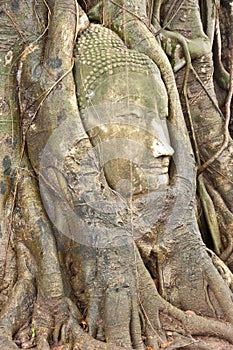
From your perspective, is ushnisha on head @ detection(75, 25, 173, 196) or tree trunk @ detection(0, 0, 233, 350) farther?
ushnisha on head @ detection(75, 25, 173, 196)

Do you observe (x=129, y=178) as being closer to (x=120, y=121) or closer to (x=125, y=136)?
(x=125, y=136)

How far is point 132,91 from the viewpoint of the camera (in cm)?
349

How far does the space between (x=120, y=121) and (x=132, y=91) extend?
223 millimetres

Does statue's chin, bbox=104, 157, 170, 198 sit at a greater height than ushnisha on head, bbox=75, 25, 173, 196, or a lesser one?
lesser

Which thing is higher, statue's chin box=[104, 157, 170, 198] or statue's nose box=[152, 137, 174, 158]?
statue's nose box=[152, 137, 174, 158]

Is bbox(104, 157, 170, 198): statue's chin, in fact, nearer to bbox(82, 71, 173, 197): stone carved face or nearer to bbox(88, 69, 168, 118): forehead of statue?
bbox(82, 71, 173, 197): stone carved face

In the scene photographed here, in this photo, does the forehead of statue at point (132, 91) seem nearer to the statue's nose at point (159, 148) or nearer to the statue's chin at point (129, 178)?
the statue's nose at point (159, 148)

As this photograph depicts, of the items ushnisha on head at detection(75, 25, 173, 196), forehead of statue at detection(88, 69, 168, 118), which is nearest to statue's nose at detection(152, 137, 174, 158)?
ushnisha on head at detection(75, 25, 173, 196)

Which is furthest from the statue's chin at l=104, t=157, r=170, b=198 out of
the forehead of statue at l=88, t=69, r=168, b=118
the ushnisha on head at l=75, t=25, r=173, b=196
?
the forehead of statue at l=88, t=69, r=168, b=118

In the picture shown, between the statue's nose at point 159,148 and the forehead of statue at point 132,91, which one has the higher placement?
the forehead of statue at point 132,91

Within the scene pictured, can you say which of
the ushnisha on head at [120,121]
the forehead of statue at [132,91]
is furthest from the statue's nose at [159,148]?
the forehead of statue at [132,91]

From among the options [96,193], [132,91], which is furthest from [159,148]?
[96,193]

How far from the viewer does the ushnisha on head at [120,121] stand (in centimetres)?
343

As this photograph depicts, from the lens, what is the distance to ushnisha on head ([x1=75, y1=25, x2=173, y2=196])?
135 inches
